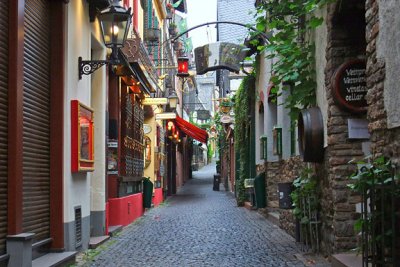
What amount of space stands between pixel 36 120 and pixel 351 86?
411 cm

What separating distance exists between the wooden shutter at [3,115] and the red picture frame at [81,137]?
220 cm

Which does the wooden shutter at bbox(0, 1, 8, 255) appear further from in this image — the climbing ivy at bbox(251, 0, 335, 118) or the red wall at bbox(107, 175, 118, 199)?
the red wall at bbox(107, 175, 118, 199)

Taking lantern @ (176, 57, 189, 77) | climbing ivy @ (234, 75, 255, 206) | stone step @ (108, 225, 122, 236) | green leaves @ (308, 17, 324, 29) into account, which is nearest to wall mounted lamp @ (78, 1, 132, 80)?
green leaves @ (308, 17, 324, 29)

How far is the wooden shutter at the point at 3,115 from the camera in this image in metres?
6.48

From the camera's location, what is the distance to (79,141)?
8922 millimetres

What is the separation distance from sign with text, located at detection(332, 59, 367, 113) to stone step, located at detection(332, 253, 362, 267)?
189 cm

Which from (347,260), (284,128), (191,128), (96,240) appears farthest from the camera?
(191,128)

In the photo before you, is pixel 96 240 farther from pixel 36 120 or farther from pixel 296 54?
pixel 296 54

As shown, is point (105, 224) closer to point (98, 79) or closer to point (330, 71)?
point (98, 79)

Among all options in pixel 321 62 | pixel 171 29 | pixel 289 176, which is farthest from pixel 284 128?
pixel 171 29

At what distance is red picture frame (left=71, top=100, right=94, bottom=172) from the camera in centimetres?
881

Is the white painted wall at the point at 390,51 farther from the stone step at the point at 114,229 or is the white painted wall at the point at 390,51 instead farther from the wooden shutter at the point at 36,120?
the stone step at the point at 114,229

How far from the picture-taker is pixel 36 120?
26.1ft

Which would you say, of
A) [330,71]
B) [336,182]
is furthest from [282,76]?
[336,182]
